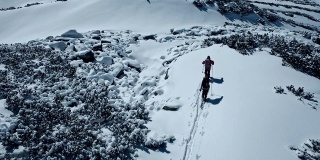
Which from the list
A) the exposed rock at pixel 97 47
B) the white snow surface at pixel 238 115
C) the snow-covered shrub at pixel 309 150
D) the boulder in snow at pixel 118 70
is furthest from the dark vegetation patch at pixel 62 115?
the snow-covered shrub at pixel 309 150

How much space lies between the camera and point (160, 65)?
1880cm

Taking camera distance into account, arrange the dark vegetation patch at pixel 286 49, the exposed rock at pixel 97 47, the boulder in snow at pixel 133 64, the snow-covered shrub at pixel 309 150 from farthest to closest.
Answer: the exposed rock at pixel 97 47 → the boulder in snow at pixel 133 64 → the dark vegetation patch at pixel 286 49 → the snow-covered shrub at pixel 309 150

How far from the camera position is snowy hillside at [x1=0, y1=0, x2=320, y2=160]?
10008mm

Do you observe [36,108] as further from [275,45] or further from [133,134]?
[275,45]

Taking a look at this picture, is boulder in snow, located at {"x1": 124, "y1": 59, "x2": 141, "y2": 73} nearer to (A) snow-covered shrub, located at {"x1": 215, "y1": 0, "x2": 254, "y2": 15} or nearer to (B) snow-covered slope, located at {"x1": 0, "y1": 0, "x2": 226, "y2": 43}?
(B) snow-covered slope, located at {"x1": 0, "y1": 0, "x2": 226, "y2": 43}

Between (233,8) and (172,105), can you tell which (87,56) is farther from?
(233,8)

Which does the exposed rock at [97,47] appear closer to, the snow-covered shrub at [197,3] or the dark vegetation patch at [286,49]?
the dark vegetation patch at [286,49]

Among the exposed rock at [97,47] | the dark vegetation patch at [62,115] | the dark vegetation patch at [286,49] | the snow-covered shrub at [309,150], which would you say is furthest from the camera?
the exposed rock at [97,47]

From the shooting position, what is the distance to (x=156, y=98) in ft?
48.5

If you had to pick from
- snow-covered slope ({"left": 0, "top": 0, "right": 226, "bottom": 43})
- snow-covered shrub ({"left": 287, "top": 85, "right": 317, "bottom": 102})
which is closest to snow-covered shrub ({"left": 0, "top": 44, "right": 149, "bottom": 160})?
snow-covered shrub ({"left": 287, "top": 85, "right": 317, "bottom": 102})

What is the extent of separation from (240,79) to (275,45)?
23.2ft

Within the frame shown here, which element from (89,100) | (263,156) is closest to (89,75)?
(89,100)

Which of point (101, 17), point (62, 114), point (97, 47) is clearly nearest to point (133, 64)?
point (97, 47)

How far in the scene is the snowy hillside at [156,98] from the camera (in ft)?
32.8
